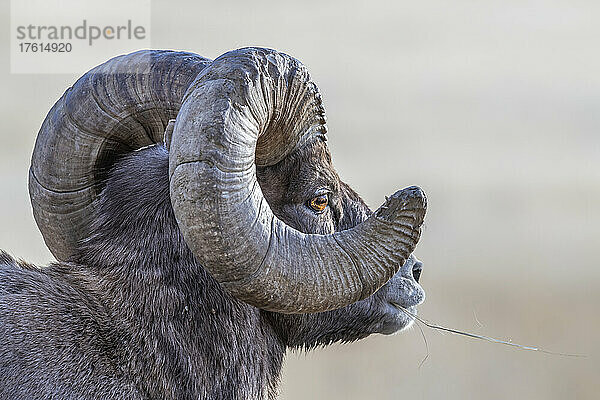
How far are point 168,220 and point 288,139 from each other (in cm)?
87

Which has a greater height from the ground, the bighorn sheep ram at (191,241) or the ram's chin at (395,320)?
the bighorn sheep ram at (191,241)

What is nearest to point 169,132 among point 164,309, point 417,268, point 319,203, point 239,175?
point 239,175

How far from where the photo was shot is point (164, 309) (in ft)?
17.0

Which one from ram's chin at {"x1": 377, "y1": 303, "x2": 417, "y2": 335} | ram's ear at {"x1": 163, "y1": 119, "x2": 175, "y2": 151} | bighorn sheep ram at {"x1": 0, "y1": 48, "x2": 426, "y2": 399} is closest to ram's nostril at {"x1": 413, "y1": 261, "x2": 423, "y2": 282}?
bighorn sheep ram at {"x1": 0, "y1": 48, "x2": 426, "y2": 399}

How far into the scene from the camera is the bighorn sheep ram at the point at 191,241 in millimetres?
4688

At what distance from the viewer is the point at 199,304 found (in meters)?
5.27

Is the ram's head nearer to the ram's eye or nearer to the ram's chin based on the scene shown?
the ram's eye

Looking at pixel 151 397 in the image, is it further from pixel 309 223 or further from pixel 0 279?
pixel 309 223

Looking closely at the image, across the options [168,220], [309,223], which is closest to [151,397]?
[168,220]

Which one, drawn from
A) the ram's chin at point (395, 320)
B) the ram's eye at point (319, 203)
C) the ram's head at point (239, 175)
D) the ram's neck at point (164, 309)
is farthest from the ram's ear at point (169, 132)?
the ram's chin at point (395, 320)

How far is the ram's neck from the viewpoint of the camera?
511 centimetres

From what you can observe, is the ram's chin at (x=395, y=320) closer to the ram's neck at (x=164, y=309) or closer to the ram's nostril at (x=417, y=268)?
the ram's nostril at (x=417, y=268)

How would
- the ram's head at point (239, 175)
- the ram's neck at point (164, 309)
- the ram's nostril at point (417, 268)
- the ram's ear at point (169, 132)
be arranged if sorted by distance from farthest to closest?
the ram's nostril at point (417, 268), the ram's neck at point (164, 309), the ram's ear at point (169, 132), the ram's head at point (239, 175)

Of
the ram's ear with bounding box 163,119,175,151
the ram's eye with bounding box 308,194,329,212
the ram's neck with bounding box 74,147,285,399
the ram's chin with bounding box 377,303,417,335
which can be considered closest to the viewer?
the ram's ear with bounding box 163,119,175,151
